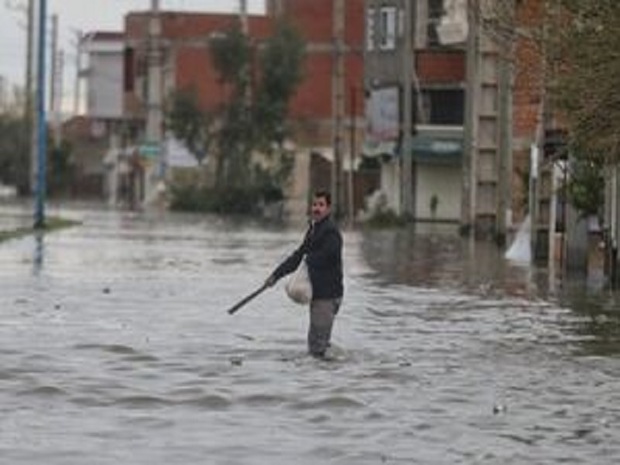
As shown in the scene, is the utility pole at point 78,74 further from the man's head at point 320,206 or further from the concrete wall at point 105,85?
the man's head at point 320,206

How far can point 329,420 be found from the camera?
560 inches

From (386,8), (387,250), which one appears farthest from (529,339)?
(386,8)

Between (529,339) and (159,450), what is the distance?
31.3 feet

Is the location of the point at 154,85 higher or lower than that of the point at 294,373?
higher

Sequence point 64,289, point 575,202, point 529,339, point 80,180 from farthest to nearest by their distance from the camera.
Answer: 1. point 80,180
2. point 575,202
3. point 64,289
4. point 529,339

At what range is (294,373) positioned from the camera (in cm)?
1734

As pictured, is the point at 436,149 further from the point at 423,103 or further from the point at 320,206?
the point at 320,206

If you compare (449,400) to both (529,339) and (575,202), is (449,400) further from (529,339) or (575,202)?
(575,202)

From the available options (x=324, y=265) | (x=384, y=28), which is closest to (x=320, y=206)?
(x=324, y=265)

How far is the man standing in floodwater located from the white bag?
4cm

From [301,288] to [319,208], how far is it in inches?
31.2

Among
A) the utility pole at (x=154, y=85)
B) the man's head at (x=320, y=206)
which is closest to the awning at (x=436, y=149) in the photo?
the utility pole at (x=154, y=85)

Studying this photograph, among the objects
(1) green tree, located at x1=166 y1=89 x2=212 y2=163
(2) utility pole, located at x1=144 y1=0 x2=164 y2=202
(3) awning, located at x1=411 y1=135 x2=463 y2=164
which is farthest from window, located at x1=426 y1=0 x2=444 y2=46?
(2) utility pole, located at x1=144 y1=0 x2=164 y2=202

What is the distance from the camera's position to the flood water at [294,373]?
12.9 metres
